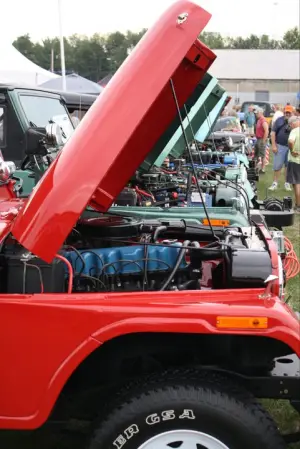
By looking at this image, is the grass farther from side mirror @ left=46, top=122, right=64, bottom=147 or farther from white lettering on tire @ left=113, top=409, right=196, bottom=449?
side mirror @ left=46, top=122, right=64, bottom=147

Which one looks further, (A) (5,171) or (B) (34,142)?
(B) (34,142)

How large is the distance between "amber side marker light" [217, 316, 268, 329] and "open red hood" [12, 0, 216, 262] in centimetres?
68

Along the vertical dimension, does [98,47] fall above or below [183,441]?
above

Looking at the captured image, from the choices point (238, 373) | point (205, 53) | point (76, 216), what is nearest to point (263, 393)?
point (238, 373)

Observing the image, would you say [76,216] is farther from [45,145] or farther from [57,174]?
[45,145]

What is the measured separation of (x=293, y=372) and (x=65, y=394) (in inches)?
41.7

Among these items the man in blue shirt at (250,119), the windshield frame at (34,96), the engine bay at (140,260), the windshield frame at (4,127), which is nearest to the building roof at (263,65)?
the man in blue shirt at (250,119)

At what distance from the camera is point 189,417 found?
2.03m

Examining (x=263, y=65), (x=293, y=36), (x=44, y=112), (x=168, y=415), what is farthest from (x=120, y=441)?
(x=293, y=36)

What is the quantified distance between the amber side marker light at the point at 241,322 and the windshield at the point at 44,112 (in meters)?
4.08

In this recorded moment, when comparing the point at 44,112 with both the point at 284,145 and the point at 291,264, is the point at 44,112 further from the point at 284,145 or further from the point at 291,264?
the point at 284,145

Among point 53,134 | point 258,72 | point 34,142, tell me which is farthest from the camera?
point 258,72

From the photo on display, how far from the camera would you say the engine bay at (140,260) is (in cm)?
226

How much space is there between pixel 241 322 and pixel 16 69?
46.4ft
